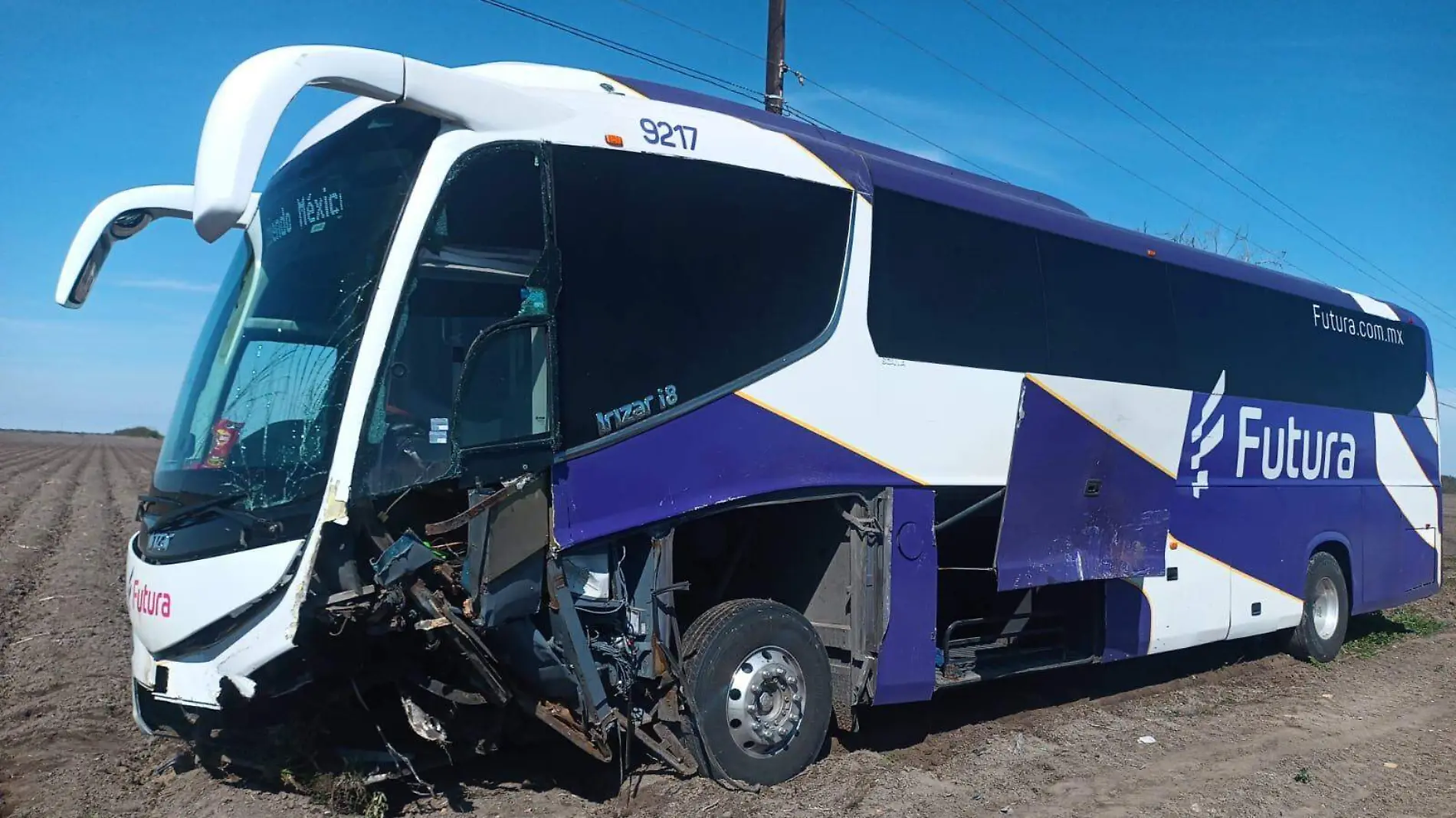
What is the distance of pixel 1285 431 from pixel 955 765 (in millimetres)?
5658

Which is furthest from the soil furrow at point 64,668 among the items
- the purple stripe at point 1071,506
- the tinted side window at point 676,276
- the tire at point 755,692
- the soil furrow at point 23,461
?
the soil furrow at point 23,461

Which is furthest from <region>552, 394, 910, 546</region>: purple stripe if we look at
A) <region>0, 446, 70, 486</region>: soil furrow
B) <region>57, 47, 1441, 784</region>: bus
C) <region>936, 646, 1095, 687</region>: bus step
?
<region>0, 446, 70, 486</region>: soil furrow

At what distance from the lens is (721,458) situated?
6090 mm

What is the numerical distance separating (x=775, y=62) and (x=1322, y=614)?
8.68 m

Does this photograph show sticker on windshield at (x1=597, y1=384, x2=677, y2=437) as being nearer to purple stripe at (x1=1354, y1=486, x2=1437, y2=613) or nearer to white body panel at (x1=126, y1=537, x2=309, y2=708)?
white body panel at (x1=126, y1=537, x2=309, y2=708)

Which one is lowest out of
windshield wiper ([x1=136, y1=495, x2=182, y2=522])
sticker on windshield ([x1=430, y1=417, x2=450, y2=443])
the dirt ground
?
the dirt ground

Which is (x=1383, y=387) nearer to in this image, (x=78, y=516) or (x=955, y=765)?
(x=955, y=765)

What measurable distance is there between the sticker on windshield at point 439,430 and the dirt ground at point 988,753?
6.37 ft

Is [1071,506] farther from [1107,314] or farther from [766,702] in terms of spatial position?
[766,702]

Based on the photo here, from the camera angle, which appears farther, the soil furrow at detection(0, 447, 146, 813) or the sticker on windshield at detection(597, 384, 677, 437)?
the soil furrow at detection(0, 447, 146, 813)

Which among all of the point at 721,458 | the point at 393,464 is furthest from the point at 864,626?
the point at 393,464

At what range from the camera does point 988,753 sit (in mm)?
7426

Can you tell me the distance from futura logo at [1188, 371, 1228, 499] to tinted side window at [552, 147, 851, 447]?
4.37 m

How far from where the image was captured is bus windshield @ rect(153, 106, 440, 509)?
5000mm
